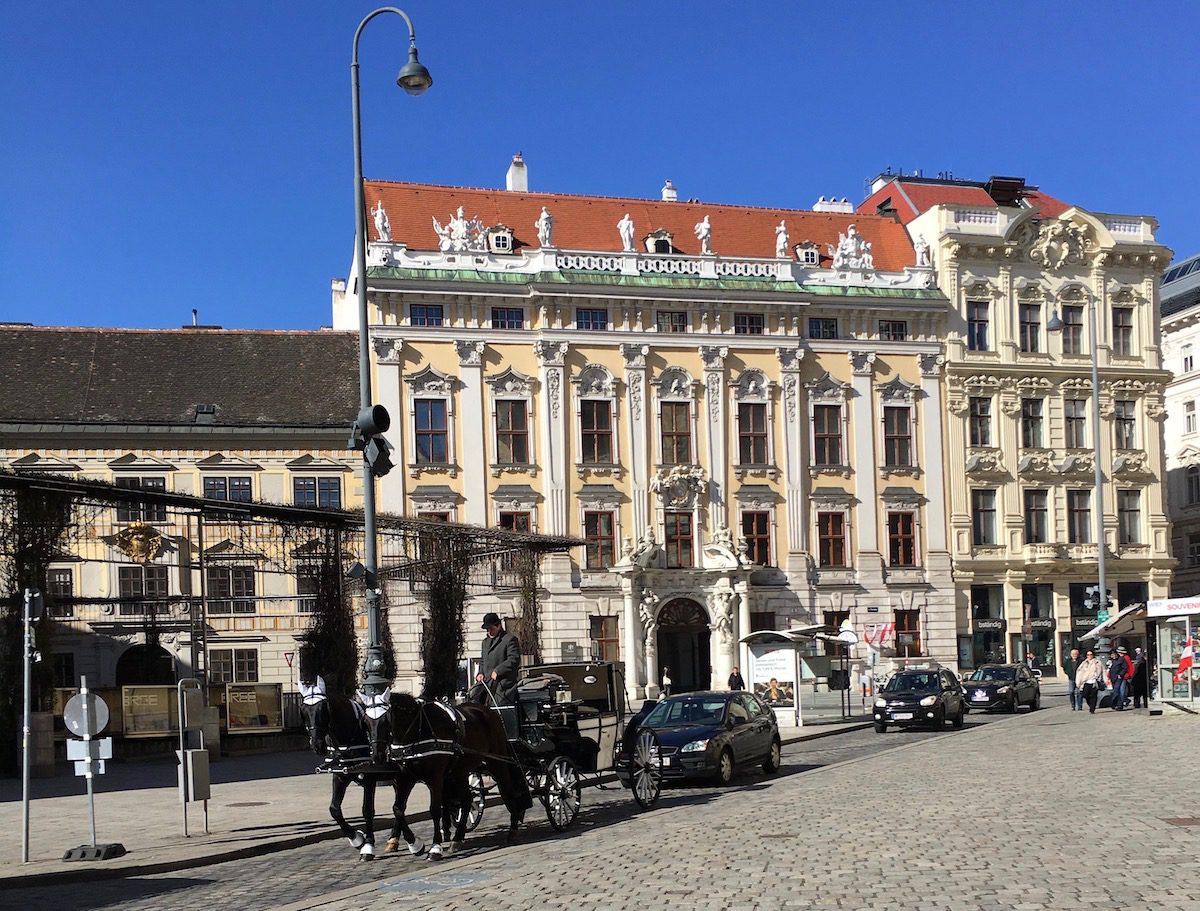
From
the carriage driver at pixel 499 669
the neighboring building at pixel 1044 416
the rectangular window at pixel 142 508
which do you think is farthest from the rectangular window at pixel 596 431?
the carriage driver at pixel 499 669

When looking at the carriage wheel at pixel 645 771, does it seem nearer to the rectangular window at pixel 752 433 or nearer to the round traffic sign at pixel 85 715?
the round traffic sign at pixel 85 715

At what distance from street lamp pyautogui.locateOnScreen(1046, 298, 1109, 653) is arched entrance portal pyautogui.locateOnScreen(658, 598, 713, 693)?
45.9 ft

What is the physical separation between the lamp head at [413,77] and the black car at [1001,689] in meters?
28.2

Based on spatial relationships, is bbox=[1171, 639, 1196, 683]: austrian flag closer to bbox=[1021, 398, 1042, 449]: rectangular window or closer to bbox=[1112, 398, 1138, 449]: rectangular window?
bbox=[1021, 398, 1042, 449]: rectangular window

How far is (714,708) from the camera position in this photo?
77.4ft

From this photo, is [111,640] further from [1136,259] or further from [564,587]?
[1136,259]

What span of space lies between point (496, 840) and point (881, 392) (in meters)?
43.9

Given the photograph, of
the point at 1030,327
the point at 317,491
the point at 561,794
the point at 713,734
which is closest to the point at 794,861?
the point at 561,794

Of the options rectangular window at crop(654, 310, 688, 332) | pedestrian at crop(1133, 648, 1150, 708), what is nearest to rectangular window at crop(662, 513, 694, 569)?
rectangular window at crop(654, 310, 688, 332)

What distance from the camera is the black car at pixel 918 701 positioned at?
35844 millimetres

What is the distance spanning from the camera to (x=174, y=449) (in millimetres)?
49750

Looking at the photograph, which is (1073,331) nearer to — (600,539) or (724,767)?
(600,539)

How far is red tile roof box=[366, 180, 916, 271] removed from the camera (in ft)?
189

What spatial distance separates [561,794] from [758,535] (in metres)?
39.6
